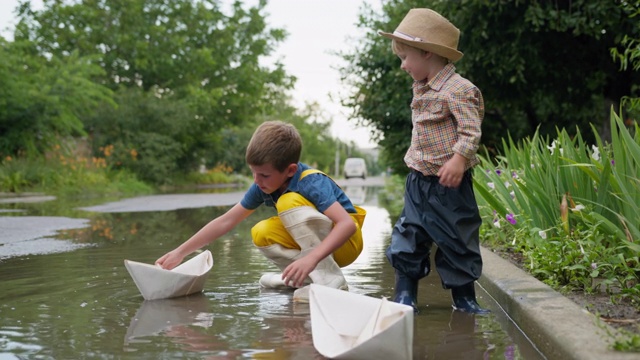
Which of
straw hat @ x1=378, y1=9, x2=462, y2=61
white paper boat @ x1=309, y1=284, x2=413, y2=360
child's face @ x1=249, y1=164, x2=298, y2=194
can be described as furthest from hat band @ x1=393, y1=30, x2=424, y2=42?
white paper boat @ x1=309, y1=284, x2=413, y2=360

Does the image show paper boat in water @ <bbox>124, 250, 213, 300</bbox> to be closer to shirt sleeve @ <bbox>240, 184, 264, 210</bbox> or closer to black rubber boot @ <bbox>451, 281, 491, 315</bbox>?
shirt sleeve @ <bbox>240, 184, 264, 210</bbox>

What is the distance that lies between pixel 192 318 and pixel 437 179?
1.30 metres

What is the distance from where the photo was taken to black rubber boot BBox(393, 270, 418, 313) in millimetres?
3979

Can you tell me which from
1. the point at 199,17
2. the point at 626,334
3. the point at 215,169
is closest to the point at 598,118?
the point at 626,334

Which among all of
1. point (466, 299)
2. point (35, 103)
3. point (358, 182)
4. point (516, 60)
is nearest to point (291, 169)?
point (466, 299)

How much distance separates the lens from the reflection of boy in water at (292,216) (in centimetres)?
412

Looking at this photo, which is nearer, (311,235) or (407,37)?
(407,37)

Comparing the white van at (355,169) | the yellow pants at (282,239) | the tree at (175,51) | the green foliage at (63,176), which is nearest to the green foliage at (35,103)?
the green foliage at (63,176)

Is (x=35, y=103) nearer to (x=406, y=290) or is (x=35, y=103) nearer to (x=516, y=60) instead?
(x=516, y=60)

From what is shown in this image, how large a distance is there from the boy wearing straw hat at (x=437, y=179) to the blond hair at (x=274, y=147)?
1.94 feet

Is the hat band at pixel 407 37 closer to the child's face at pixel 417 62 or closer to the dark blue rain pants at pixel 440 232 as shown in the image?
the child's face at pixel 417 62

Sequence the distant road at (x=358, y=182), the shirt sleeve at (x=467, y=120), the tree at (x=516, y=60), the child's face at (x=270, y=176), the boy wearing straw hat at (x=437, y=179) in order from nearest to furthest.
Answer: the shirt sleeve at (x=467, y=120)
the boy wearing straw hat at (x=437, y=179)
the child's face at (x=270, y=176)
the tree at (x=516, y=60)
the distant road at (x=358, y=182)

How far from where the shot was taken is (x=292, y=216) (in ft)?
14.2

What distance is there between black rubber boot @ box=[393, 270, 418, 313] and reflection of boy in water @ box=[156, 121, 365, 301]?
0.33 meters
